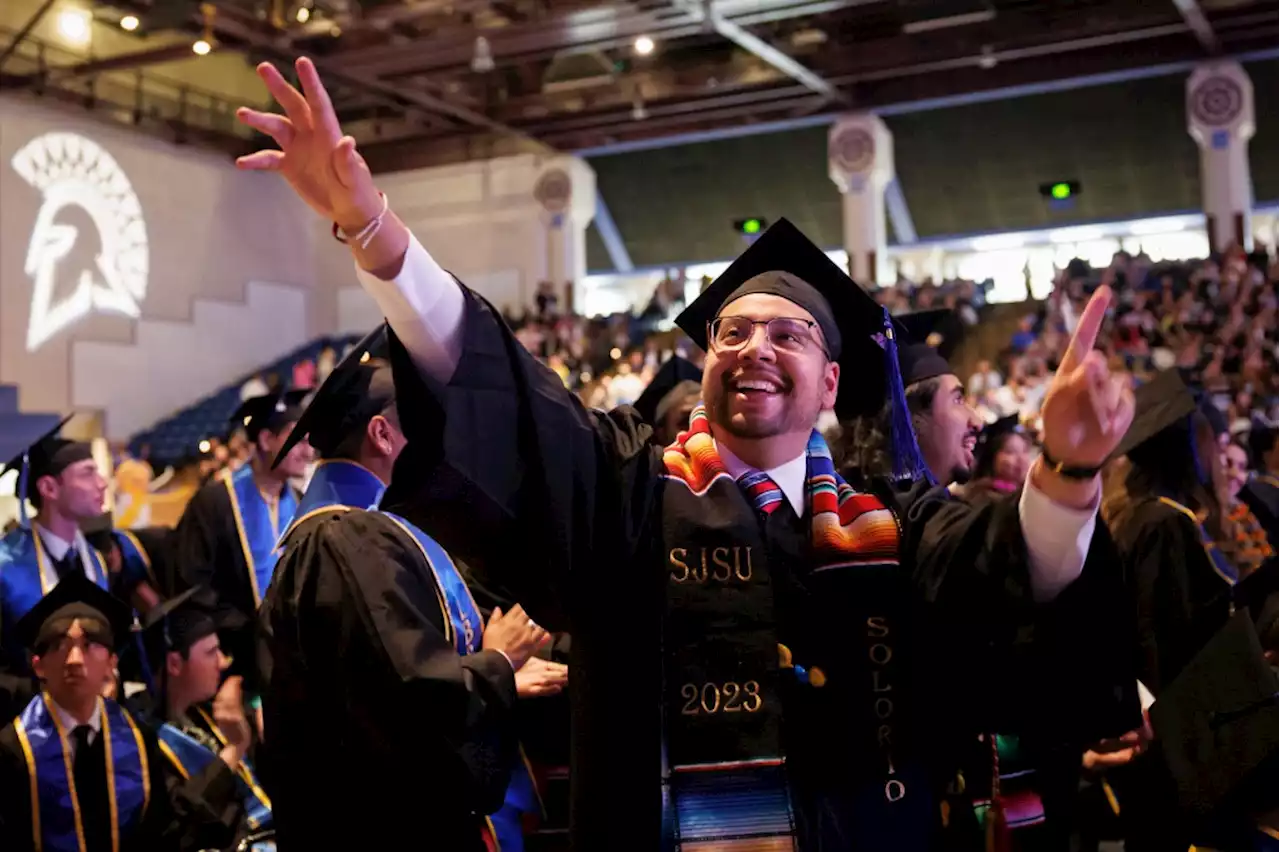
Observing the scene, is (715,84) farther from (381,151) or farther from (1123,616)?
(1123,616)

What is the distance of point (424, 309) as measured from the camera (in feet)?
6.58

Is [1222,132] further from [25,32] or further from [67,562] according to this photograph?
[67,562]

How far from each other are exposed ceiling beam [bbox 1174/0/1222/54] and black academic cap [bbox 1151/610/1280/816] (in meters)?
14.4

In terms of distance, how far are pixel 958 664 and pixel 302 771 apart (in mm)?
1587

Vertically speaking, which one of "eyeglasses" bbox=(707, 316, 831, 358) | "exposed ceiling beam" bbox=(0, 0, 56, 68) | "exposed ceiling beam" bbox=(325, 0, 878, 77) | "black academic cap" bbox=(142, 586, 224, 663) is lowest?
"black academic cap" bbox=(142, 586, 224, 663)

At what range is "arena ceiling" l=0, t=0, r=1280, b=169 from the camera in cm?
1627

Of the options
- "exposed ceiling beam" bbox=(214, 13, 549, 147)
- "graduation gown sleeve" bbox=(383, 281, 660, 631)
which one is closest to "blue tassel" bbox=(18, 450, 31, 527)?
Result: "graduation gown sleeve" bbox=(383, 281, 660, 631)

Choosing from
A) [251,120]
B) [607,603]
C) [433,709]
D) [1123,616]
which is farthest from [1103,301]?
[433,709]

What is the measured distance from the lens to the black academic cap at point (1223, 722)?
3.10 meters

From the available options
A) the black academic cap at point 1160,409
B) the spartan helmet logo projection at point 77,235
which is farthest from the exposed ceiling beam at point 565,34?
the black academic cap at point 1160,409

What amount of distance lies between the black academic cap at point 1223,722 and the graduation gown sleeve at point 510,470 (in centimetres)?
181

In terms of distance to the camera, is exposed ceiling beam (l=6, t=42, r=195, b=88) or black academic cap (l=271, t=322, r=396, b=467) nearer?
black academic cap (l=271, t=322, r=396, b=467)

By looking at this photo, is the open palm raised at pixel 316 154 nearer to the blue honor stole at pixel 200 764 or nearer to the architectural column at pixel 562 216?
the blue honor stole at pixel 200 764

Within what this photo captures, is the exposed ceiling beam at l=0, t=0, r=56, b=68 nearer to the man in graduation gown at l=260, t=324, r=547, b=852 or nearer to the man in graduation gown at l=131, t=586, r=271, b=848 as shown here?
the man in graduation gown at l=131, t=586, r=271, b=848
